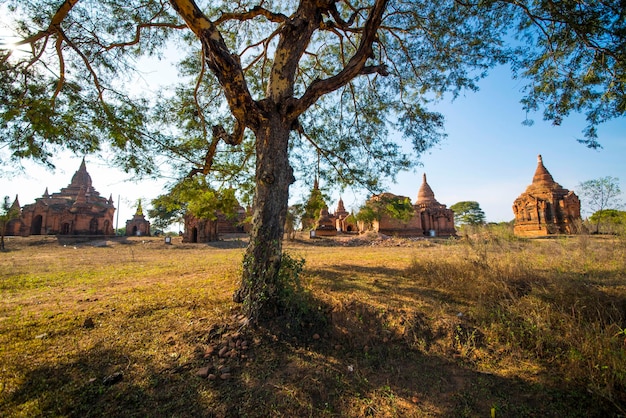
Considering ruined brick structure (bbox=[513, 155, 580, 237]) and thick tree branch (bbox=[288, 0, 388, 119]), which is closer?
thick tree branch (bbox=[288, 0, 388, 119])

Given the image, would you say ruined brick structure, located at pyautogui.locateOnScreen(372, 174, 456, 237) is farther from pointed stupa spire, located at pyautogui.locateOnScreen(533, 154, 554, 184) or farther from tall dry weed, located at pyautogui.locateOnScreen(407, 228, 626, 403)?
tall dry weed, located at pyautogui.locateOnScreen(407, 228, 626, 403)

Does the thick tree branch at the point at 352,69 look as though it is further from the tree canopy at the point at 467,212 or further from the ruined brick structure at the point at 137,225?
the tree canopy at the point at 467,212

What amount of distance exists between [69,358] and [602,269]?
30.2 feet

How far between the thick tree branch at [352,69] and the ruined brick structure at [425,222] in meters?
26.2

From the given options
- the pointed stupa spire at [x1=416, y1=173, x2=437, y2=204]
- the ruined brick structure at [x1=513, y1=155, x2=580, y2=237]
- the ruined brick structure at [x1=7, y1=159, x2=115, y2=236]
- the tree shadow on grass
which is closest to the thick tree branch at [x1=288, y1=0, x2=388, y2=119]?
the tree shadow on grass

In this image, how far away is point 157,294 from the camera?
4.96 metres

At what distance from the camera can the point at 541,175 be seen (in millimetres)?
27922

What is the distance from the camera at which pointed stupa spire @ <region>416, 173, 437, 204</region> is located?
1316 inches

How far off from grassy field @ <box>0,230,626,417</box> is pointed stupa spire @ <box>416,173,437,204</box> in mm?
29852

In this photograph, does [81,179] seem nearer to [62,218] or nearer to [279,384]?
[62,218]

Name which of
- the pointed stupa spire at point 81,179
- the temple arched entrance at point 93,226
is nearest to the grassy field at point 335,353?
the temple arched entrance at point 93,226

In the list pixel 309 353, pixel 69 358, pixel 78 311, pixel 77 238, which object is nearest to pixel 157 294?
pixel 78 311

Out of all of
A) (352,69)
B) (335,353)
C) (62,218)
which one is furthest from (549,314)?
(62,218)

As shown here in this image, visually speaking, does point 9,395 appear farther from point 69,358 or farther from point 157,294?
point 157,294
